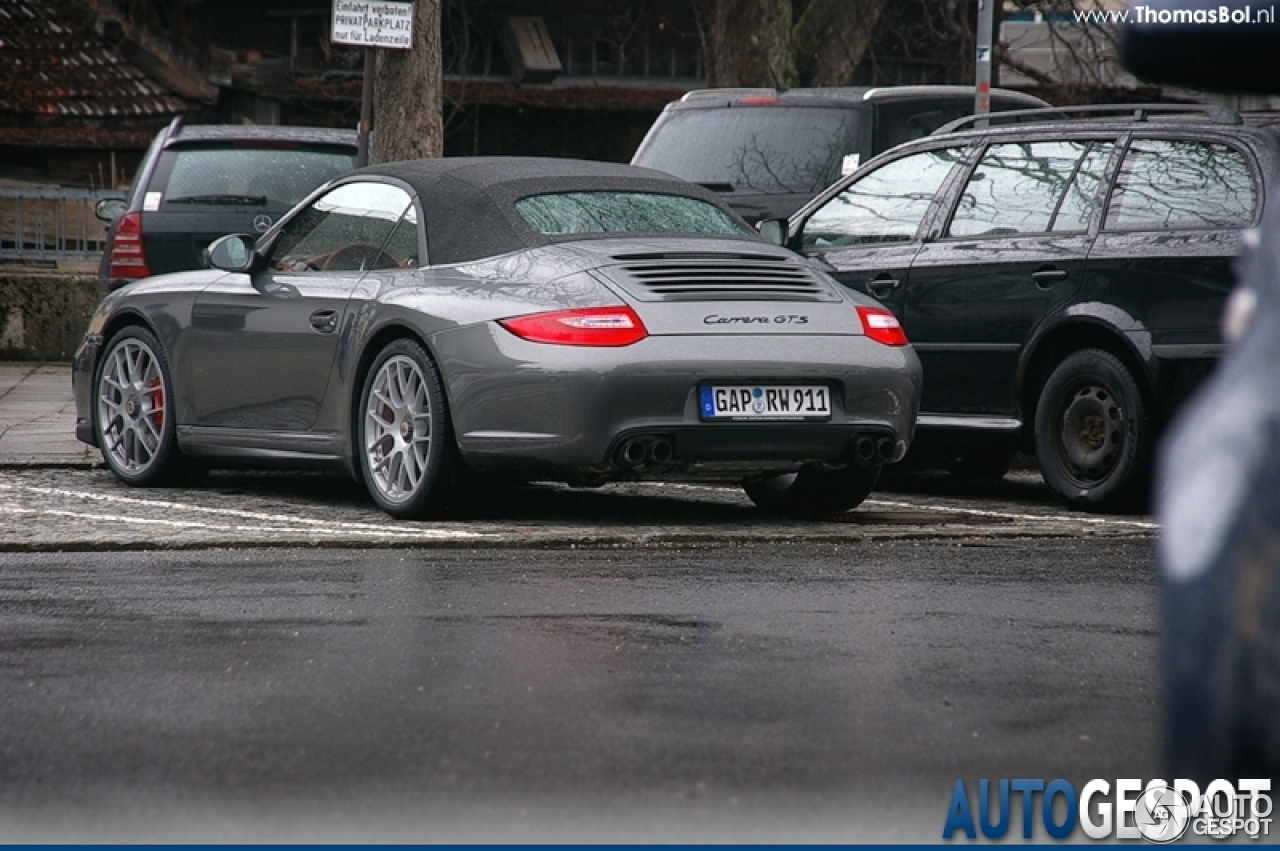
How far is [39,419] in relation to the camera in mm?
13445

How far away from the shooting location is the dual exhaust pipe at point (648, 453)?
8.07 m

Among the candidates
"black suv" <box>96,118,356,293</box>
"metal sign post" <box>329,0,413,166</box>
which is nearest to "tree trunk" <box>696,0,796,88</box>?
"black suv" <box>96,118,356,293</box>

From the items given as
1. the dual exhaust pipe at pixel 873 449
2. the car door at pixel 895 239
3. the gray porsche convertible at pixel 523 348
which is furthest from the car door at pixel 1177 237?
the dual exhaust pipe at pixel 873 449

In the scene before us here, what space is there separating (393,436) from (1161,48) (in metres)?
6.31

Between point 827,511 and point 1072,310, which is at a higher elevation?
point 1072,310

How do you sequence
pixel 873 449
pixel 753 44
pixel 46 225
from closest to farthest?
pixel 873 449, pixel 46 225, pixel 753 44

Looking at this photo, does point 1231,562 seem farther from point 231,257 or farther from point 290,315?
point 231,257

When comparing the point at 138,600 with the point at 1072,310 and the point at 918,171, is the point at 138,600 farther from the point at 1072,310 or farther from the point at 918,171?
the point at 918,171

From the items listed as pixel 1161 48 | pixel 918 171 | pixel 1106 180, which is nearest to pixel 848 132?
pixel 918 171

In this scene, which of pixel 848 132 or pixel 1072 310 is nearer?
pixel 1072 310

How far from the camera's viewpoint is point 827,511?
923 centimetres

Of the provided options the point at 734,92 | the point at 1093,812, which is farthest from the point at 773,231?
the point at 1093,812

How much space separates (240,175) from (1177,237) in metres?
7.13

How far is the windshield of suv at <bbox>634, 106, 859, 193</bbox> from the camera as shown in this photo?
1320cm
